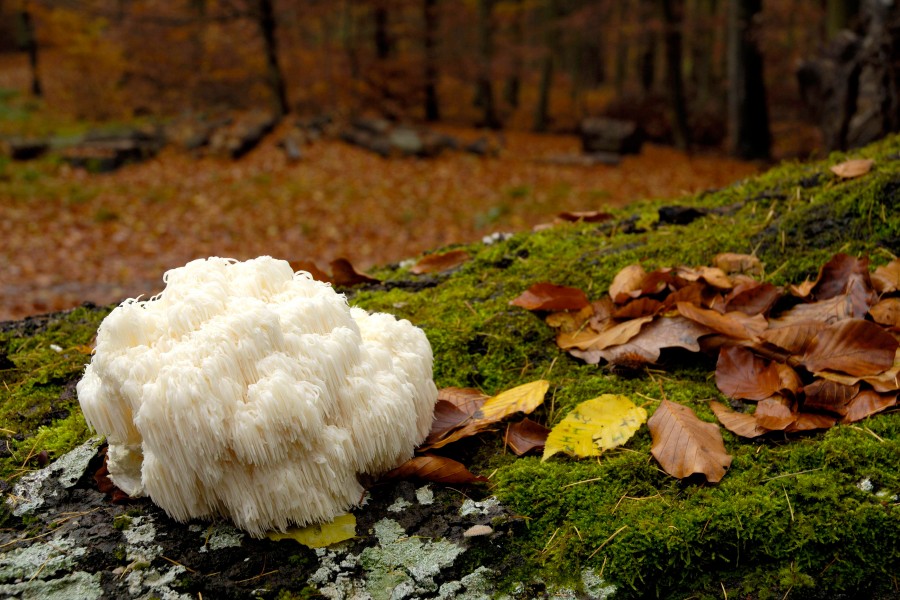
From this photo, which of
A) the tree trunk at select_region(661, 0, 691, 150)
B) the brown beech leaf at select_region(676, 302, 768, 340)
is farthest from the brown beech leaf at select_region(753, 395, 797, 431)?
the tree trunk at select_region(661, 0, 691, 150)

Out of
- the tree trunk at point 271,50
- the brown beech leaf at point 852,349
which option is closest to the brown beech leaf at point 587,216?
the brown beech leaf at point 852,349

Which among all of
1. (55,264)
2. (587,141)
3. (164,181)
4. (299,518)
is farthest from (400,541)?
(587,141)

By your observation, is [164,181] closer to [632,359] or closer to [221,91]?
[221,91]

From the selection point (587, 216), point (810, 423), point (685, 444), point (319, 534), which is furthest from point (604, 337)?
point (587, 216)

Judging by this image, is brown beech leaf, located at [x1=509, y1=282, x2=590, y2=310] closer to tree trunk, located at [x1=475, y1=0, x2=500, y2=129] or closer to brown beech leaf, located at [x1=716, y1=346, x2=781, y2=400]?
brown beech leaf, located at [x1=716, y1=346, x2=781, y2=400]

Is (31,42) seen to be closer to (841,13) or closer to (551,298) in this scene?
(841,13)
